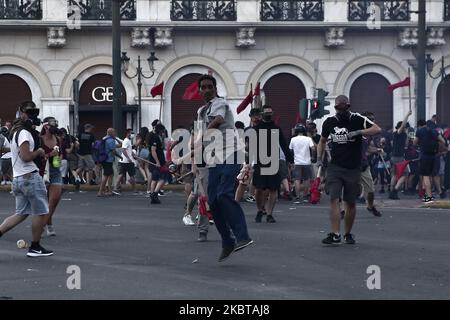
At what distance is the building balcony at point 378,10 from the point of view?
1508 inches

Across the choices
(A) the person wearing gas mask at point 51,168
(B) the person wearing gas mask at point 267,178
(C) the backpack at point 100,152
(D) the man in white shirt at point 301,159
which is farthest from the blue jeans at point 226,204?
(C) the backpack at point 100,152

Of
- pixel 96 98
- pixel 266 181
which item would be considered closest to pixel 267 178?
pixel 266 181

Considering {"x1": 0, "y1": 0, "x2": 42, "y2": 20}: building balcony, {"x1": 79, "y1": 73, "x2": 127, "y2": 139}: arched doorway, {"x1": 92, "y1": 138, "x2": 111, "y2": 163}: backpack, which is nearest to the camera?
{"x1": 92, "y1": 138, "x2": 111, "y2": 163}: backpack

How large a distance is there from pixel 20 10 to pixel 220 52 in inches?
249

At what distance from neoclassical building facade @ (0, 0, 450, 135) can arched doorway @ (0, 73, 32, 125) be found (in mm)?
31

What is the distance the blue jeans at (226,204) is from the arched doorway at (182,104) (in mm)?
26025

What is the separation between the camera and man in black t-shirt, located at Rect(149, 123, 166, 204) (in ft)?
78.0

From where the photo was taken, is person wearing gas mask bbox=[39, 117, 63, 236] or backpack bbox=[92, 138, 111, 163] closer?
person wearing gas mask bbox=[39, 117, 63, 236]

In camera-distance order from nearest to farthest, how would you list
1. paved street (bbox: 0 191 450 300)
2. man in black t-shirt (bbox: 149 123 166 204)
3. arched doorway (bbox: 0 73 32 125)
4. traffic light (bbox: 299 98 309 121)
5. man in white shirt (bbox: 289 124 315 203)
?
1. paved street (bbox: 0 191 450 300)
2. man in black t-shirt (bbox: 149 123 166 204)
3. man in white shirt (bbox: 289 124 315 203)
4. traffic light (bbox: 299 98 309 121)
5. arched doorway (bbox: 0 73 32 125)

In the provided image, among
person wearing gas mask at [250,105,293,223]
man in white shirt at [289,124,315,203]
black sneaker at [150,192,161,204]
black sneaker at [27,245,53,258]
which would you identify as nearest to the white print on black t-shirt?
black sneaker at [27,245,53,258]

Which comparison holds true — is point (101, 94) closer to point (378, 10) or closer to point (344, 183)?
point (378, 10)

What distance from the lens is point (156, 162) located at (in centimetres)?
2423

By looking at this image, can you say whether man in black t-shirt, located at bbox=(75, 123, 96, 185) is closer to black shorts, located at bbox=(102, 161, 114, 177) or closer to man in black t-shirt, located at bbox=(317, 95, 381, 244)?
black shorts, located at bbox=(102, 161, 114, 177)

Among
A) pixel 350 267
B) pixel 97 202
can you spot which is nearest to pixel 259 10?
pixel 97 202
